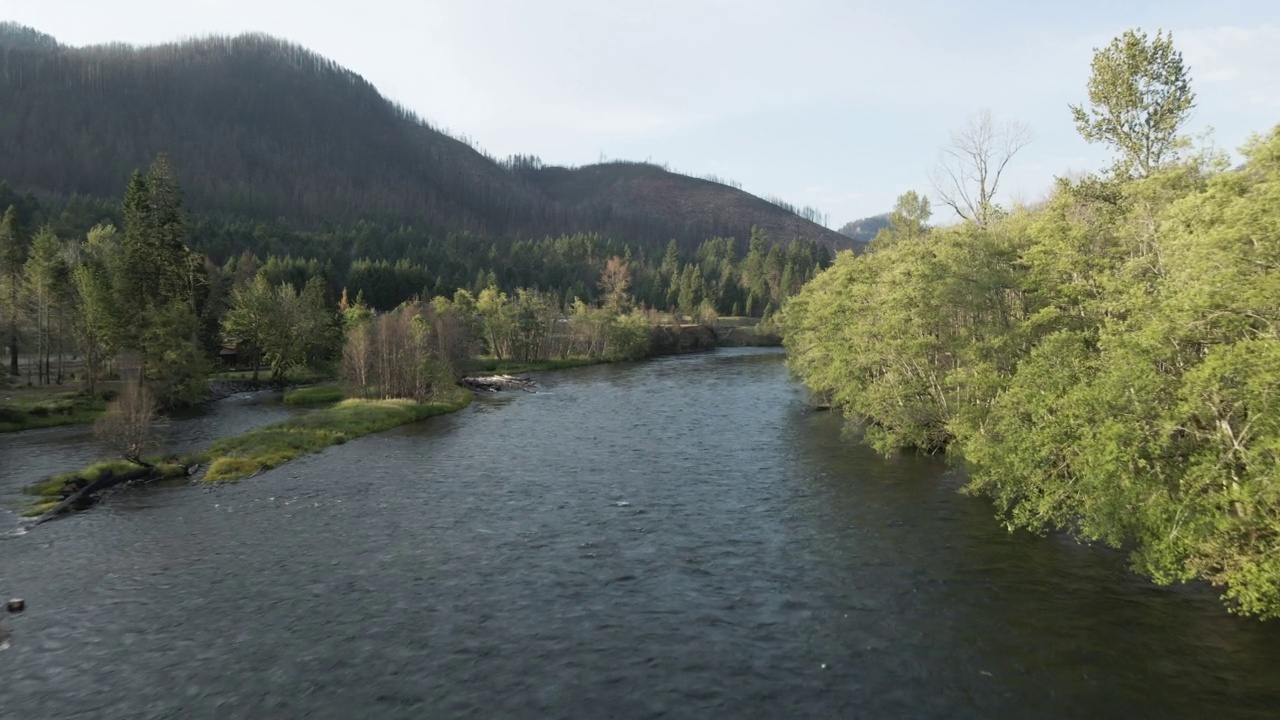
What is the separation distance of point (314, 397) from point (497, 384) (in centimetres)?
2632

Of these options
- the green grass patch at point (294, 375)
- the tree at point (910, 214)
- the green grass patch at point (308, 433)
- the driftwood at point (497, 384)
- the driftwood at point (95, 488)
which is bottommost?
the driftwood at point (95, 488)

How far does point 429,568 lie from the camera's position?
30.9m

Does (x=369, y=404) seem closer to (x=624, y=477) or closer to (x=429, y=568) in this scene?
(x=624, y=477)

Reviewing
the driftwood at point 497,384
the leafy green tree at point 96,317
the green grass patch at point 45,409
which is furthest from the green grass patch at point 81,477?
the driftwood at point 497,384

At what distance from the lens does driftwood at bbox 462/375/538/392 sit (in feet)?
332

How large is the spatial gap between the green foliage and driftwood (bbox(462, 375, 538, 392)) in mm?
→ 69198

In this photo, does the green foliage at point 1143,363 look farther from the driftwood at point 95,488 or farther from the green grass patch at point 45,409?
the green grass patch at point 45,409

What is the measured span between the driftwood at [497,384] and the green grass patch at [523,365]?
12.7 meters

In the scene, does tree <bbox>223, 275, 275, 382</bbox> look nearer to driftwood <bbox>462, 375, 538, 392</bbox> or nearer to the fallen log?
driftwood <bbox>462, 375, 538, 392</bbox>

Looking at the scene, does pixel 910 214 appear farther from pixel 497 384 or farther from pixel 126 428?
pixel 126 428

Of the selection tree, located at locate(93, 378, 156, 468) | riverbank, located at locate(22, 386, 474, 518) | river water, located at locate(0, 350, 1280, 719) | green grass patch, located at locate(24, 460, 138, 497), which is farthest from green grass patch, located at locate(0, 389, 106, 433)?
river water, located at locate(0, 350, 1280, 719)

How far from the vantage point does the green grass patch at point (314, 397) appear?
272 feet

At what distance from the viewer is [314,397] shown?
85.7 m

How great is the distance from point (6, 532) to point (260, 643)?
71.9 ft
